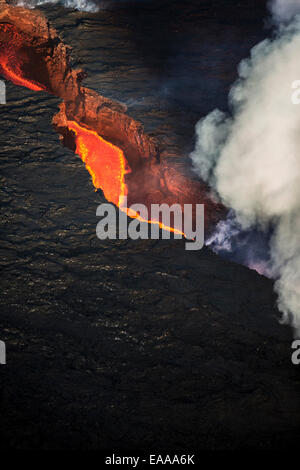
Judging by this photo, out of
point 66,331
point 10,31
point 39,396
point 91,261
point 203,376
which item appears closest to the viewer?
point 39,396

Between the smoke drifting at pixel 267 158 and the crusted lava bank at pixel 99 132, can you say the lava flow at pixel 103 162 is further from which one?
the smoke drifting at pixel 267 158

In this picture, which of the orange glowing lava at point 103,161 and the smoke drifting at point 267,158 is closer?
the smoke drifting at point 267,158

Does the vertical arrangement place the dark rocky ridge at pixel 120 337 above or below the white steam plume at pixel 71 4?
below

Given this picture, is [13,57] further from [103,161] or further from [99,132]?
[103,161]

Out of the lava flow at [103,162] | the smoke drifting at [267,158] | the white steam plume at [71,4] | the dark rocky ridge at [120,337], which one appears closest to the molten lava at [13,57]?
the white steam plume at [71,4]

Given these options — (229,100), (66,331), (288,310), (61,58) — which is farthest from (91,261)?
(61,58)

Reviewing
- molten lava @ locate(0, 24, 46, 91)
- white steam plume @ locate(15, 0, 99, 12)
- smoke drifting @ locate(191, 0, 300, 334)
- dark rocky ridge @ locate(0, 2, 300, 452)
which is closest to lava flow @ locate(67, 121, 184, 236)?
dark rocky ridge @ locate(0, 2, 300, 452)

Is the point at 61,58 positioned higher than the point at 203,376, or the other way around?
the point at 61,58

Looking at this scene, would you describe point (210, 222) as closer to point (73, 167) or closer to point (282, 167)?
point (282, 167)
